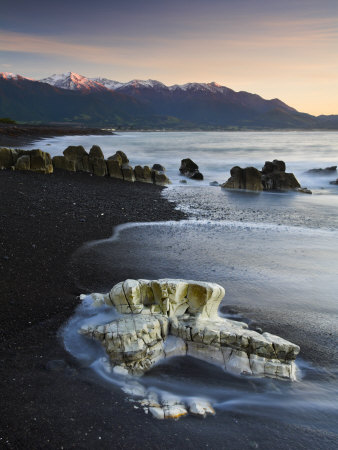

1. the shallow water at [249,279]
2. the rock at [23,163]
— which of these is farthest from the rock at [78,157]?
the shallow water at [249,279]

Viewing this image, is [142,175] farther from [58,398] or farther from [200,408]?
[200,408]

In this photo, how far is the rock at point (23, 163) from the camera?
68.6 ft

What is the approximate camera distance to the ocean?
513cm

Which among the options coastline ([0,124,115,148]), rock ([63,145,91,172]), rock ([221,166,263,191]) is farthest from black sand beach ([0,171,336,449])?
coastline ([0,124,115,148])

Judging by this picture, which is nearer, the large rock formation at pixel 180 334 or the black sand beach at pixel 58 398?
the black sand beach at pixel 58 398

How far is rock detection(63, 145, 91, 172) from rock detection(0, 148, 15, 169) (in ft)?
12.5

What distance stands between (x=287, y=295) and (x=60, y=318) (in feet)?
17.0

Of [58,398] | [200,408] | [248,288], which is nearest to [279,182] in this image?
[248,288]

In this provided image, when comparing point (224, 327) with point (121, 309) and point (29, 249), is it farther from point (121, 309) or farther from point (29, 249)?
point (29, 249)

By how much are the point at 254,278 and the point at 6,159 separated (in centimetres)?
1804

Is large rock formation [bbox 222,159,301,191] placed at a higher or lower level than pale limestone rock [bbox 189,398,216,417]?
higher

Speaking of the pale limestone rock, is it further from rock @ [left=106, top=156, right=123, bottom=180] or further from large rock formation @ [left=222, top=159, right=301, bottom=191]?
large rock formation @ [left=222, top=159, right=301, bottom=191]

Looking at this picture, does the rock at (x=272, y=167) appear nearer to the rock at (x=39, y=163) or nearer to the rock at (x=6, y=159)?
the rock at (x=39, y=163)

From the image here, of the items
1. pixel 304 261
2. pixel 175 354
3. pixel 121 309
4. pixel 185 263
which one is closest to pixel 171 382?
pixel 175 354
